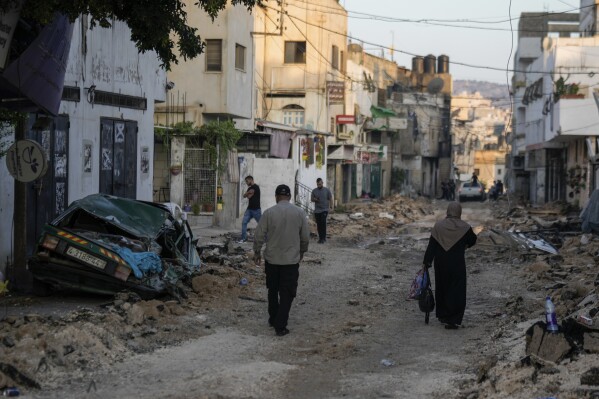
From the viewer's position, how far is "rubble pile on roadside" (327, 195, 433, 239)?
A: 109ft

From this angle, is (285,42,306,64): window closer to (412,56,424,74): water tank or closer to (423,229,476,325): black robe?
(423,229,476,325): black robe

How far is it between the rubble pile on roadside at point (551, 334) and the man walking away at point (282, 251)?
269 cm

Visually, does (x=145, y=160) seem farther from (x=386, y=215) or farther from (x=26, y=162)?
(x=386, y=215)

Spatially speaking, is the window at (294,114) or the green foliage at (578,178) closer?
the green foliage at (578,178)

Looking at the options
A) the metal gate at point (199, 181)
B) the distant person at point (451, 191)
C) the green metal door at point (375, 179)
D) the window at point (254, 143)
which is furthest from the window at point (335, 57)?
the distant person at point (451, 191)

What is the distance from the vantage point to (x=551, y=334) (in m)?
9.58

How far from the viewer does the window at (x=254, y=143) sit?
117ft

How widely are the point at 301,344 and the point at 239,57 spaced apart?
25094 mm

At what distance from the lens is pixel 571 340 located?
9.45m

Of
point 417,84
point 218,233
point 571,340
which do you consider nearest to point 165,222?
point 571,340

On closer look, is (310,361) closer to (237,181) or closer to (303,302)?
(303,302)

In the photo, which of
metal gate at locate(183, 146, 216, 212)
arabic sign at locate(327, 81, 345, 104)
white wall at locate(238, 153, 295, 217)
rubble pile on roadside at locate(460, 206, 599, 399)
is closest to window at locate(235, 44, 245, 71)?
white wall at locate(238, 153, 295, 217)

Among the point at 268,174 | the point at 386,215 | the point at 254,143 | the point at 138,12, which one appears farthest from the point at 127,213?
the point at 386,215

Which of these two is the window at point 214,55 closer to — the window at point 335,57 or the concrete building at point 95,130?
the concrete building at point 95,130
